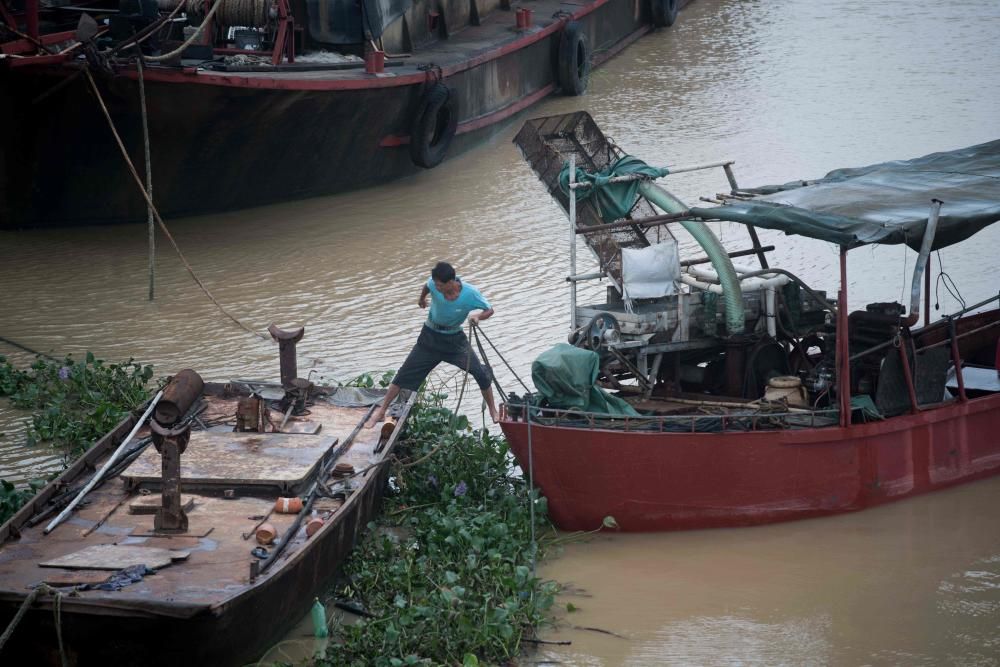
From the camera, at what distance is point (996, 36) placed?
79.4 feet

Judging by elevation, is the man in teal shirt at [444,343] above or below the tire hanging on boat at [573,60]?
below

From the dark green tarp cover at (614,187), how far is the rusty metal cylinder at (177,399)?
3.03m

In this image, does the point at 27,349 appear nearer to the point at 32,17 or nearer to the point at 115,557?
the point at 32,17

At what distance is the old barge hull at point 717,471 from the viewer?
7.95 metres

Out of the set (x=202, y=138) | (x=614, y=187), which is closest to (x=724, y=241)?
(x=614, y=187)

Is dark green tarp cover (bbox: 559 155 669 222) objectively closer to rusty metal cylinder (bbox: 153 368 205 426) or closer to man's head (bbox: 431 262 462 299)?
man's head (bbox: 431 262 462 299)

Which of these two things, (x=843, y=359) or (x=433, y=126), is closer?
(x=843, y=359)

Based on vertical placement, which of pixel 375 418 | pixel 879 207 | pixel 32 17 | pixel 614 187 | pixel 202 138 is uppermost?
pixel 32 17

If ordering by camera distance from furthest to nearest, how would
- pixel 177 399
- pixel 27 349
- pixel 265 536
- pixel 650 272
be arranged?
pixel 27 349 → pixel 650 272 → pixel 177 399 → pixel 265 536

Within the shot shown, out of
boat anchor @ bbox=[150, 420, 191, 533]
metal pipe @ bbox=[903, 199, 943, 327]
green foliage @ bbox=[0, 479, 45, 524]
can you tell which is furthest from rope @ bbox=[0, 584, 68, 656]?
metal pipe @ bbox=[903, 199, 943, 327]

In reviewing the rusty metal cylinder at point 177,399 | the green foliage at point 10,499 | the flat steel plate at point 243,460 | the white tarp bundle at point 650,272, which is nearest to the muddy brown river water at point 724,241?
the green foliage at point 10,499

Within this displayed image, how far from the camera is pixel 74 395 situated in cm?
1045

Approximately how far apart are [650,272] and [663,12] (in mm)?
17428

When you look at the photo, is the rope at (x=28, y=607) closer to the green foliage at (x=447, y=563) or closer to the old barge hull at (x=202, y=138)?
the green foliage at (x=447, y=563)
